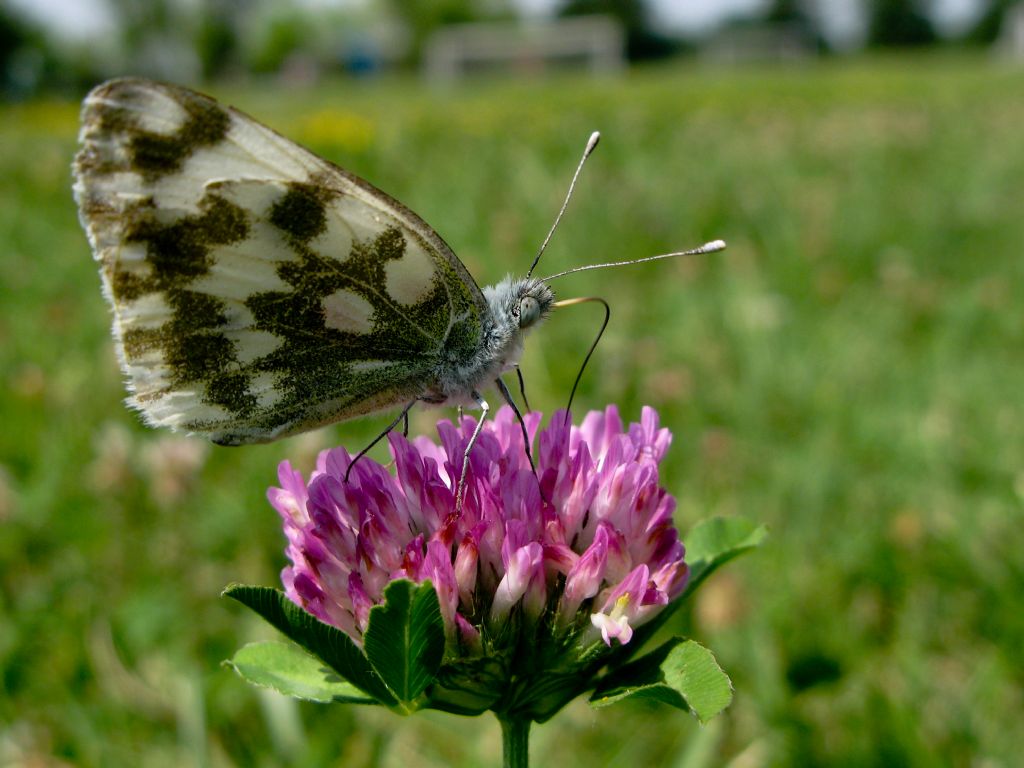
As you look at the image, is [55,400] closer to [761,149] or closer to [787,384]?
[787,384]

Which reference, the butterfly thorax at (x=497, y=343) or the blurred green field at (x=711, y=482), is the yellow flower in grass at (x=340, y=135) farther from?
the butterfly thorax at (x=497, y=343)

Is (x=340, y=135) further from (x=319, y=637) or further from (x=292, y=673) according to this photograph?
(x=319, y=637)

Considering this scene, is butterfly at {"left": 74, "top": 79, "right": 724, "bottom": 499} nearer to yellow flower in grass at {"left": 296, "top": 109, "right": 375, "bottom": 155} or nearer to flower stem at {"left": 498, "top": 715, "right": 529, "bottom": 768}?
flower stem at {"left": 498, "top": 715, "right": 529, "bottom": 768}

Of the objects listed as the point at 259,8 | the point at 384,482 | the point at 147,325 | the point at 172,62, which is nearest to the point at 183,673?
the point at 147,325

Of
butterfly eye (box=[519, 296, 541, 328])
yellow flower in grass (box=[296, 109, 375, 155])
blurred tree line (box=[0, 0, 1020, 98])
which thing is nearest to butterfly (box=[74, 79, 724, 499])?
butterfly eye (box=[519, 296, 541, 328])

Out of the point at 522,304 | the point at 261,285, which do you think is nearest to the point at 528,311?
the point at 522,304

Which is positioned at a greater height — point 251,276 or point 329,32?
point 251,276
